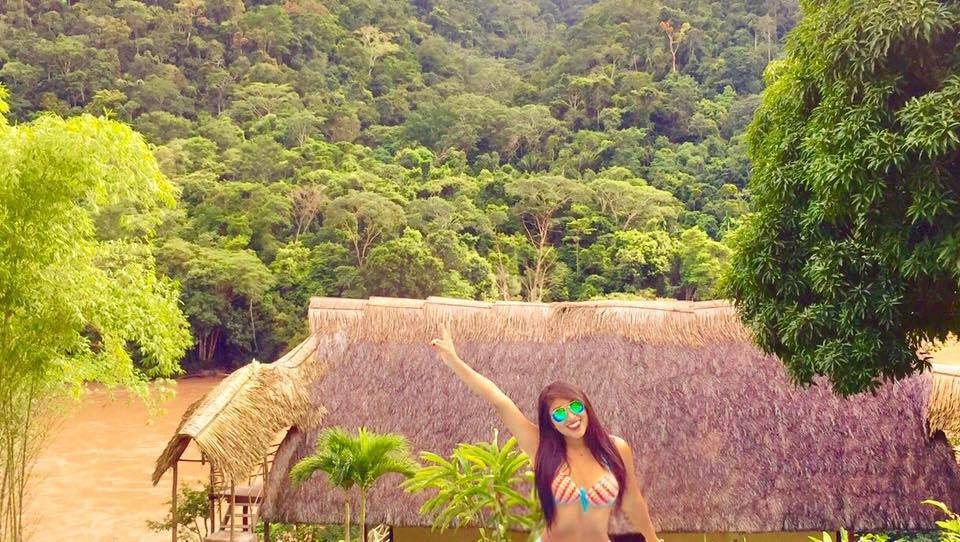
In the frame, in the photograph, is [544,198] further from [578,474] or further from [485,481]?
[578,474]

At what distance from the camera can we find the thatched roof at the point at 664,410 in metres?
5.70

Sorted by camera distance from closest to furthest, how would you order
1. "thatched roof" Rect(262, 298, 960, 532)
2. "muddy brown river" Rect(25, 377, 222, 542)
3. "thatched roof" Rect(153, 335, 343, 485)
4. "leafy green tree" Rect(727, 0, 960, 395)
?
1. "leafy green tree" Rect(727, 0, 960, 395)
2. "thatched roof" Rect(153, 335, 343, 485)
3. "thatched roof" Rect(262, 298, 960, 532)
4. "muddy brown river" Rect(25, 377, 222, 542)

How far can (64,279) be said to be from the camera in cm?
478

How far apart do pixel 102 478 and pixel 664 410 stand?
1017 centimetres

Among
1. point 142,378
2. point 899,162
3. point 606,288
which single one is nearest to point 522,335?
point 142,378

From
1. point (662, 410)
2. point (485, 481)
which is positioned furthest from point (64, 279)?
point (662, 410)

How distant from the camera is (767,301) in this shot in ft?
12.3

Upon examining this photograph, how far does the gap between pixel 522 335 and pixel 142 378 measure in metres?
2.80

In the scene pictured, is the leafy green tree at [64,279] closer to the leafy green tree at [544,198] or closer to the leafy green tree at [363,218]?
the leafy green tree at [363,218]

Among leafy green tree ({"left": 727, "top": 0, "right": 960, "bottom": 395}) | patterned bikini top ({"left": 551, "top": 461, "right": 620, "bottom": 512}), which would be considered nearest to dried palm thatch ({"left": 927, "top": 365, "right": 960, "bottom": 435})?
leafy green tree ({"left": 727, "top": 0, "right": 960, "bottom": 395})

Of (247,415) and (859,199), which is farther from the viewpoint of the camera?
(247,415)

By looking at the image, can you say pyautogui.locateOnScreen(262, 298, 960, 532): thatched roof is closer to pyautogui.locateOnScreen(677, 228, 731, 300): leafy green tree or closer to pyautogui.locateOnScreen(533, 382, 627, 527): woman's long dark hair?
pyautogui.locateOnScreen(533, 382, 627, 527): woman's long dark hair

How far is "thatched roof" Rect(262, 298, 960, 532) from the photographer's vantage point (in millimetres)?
5703

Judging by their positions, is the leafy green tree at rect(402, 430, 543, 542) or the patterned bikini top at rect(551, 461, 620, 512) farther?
the leafy green tree at rect(402, 430, 543, 542)
